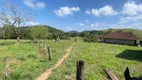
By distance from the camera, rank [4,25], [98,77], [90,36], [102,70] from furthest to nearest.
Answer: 1. [90,36]
2. [4,25]
3. [102,70]
4. [98,77]

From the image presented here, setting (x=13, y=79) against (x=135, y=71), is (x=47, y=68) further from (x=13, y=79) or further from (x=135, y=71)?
(x=135, y=71)

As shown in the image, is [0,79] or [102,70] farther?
[102,70]

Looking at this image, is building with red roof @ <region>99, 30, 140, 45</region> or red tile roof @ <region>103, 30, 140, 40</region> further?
red tile roof @ <region>103, 30, 140, 40</region>

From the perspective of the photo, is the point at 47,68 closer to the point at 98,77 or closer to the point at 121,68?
the point at 98,77

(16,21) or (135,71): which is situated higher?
(16,21)

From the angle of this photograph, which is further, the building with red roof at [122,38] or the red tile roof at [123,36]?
the red tile roof at [123,36]

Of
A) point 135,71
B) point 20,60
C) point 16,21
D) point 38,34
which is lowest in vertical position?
point 135,71

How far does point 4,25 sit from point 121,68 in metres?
36.4

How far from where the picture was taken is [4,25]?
4469cm

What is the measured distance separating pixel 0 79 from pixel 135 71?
46.0 ft

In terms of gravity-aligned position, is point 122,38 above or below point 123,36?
below

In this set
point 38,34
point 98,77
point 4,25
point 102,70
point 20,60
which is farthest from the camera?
point 38,34

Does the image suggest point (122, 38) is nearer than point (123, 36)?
Yes

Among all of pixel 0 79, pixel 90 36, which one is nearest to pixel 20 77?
pixel 0 79
